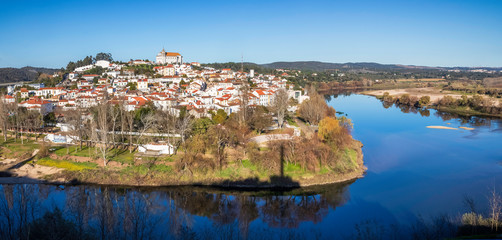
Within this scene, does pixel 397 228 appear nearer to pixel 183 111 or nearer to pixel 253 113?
pixel 253 113

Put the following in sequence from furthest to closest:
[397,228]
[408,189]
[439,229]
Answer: [408,189] → [397,228] → [439,229]

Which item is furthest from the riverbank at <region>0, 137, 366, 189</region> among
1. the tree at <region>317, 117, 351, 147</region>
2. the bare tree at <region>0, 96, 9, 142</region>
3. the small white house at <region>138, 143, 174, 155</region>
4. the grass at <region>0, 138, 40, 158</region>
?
the bare tree at <region>0, 96, 9, 142</region>

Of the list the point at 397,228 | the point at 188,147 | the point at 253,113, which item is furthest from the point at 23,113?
the point at 397,228

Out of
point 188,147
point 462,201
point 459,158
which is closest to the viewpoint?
point 462,201

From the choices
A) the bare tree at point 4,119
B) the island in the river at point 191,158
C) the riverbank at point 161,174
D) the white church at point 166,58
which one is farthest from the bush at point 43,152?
the white church at point 166,58

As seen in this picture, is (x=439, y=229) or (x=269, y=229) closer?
(x=439, y=229)

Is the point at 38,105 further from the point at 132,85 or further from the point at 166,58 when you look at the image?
the point at 166,58
